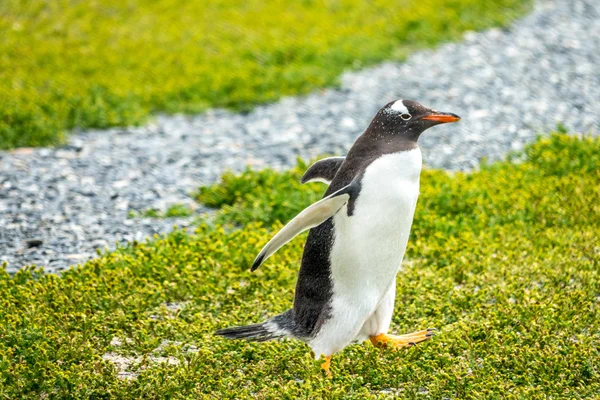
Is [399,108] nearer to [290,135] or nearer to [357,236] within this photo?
[357,236]

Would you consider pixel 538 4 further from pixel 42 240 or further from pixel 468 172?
pixel 42 240

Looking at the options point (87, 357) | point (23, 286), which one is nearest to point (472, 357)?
point (87, 357)

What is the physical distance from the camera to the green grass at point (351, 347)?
18.4ft

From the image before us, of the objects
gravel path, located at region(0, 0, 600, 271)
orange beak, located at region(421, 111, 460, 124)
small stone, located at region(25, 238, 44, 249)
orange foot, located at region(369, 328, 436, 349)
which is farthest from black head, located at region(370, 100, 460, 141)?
small stone, located at region(25, 238, 44, 249)

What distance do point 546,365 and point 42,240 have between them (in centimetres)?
500

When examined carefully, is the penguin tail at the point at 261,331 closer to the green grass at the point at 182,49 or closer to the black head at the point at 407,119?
the black head at the point at 407,119

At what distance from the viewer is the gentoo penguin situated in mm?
5648

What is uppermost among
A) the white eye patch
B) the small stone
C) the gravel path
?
the white eye patch

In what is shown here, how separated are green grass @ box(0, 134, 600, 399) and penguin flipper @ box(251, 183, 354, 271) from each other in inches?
28.5

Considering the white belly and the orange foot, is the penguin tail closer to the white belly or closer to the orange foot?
the white belly

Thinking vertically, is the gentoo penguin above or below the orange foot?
above

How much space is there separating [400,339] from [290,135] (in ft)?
19.4

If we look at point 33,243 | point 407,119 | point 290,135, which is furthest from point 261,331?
point 290,135

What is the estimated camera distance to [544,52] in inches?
557
